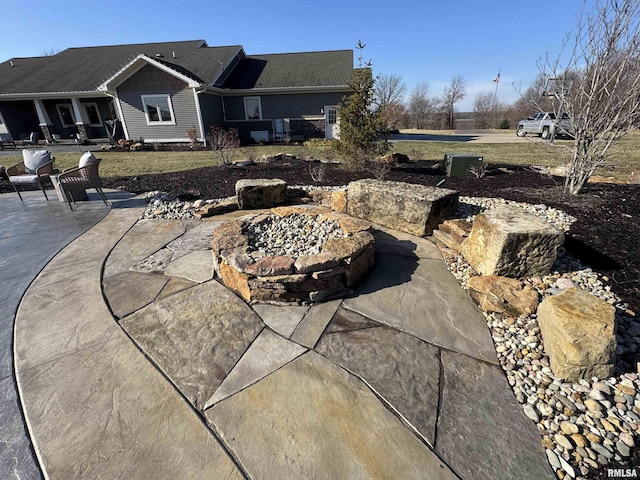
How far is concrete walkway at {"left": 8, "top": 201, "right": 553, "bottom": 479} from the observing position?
1.51 m

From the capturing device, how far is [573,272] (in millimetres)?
2994

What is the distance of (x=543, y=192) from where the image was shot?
5.34 m

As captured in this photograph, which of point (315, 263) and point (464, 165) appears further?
point (464, 165)

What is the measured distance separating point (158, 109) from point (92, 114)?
18.9 feet

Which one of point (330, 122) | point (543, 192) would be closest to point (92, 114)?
point (330, 122)

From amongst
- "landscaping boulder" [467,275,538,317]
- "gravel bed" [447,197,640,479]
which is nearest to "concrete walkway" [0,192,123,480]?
"gravel bed" [447,197,640,479]

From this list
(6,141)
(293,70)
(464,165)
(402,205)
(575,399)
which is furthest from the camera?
(293,70)

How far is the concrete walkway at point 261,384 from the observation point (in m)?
1.51

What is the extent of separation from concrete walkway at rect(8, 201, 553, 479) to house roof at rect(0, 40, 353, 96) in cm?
1477

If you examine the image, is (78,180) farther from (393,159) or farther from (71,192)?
(393,159)

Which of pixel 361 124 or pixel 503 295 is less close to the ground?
pixel 361 124

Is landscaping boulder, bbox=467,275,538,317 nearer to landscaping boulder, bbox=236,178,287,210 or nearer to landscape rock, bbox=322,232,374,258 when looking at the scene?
landscape rock, bbox=322,232,374,258

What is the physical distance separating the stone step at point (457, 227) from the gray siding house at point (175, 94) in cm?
1328

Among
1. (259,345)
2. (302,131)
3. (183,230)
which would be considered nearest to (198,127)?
(302,131)
